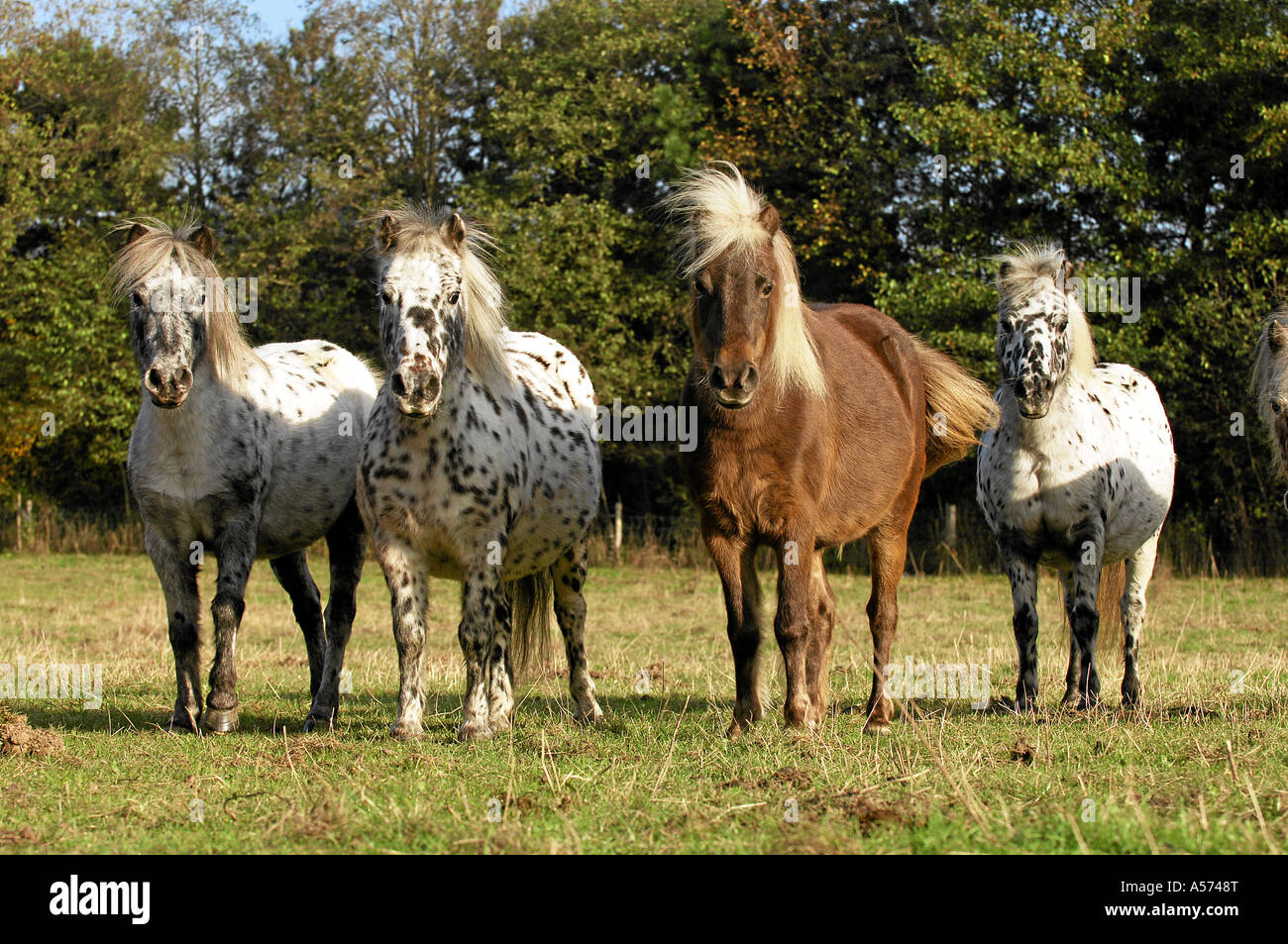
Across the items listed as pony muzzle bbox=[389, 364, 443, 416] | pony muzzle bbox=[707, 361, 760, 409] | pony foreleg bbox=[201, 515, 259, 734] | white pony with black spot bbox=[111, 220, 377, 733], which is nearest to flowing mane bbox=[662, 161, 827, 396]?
pony muzzle bbox=[707, 361, 760, 409]

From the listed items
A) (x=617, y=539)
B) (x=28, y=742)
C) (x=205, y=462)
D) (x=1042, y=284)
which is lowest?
(x=617, y=539)

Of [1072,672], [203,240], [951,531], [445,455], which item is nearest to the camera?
[445,455]

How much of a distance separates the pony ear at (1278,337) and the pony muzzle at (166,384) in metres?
6.43

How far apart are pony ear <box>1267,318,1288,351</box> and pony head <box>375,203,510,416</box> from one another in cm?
474

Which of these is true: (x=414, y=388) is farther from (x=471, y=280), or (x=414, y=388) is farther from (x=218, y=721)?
(x=218, y=721)

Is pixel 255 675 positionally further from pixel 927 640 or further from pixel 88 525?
pixel 88 525

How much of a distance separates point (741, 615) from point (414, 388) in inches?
78.1

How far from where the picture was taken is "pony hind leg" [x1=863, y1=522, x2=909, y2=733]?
696 centimetres

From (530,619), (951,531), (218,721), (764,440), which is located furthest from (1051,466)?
(951,531)

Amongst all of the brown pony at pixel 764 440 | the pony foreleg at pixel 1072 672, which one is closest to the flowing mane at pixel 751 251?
the brown pony at pixel 764 440

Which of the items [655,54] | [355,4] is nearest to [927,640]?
[655,54]

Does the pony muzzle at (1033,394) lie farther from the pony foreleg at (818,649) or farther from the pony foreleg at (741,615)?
the pony foreleg at (741,615)

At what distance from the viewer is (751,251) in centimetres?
612
